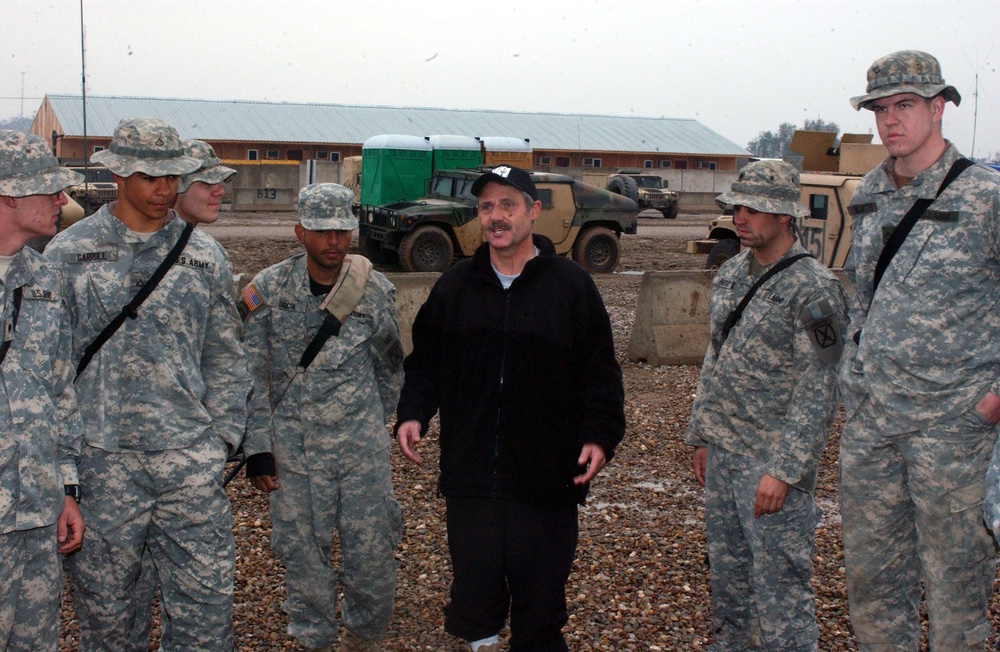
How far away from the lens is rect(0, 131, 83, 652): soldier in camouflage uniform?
108 inches

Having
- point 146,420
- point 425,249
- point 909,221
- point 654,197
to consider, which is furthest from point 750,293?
point 654,197

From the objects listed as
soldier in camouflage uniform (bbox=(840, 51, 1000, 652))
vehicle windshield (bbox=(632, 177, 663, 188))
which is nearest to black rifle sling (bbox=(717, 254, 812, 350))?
soldier in camouflage uniform (bbox=(840, 51, 1000, 652))

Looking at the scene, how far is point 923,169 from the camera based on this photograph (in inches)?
126

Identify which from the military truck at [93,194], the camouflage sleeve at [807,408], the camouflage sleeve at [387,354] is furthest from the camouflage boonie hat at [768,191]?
the military truck at [93,194]

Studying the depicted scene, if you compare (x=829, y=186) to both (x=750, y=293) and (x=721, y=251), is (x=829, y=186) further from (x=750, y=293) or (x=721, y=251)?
A: (x=750, y=293)

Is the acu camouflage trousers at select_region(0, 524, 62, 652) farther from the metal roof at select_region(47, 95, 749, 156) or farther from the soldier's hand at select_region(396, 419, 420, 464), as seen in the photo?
the metal roof at select_region(47, 95, 749, 156)

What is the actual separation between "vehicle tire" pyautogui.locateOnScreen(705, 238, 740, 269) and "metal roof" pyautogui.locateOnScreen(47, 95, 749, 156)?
34527 millimetres

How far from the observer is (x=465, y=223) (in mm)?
16047

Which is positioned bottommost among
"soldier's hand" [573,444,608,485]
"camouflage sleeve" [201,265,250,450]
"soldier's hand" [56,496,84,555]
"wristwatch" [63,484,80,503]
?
"soldier's hand" [56,496,84,555]

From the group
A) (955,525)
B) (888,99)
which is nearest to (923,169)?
(888,99)

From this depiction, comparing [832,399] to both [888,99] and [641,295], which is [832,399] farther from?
[641,295]

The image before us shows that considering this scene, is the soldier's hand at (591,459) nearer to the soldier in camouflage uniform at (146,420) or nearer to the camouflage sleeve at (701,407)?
the camouflage sleeve at (701,407)

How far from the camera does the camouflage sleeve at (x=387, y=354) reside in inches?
155

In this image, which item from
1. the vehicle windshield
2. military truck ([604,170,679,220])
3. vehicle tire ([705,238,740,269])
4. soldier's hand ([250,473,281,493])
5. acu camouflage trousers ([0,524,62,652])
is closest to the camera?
acu camouflage trousers ([0,524,62,652])
